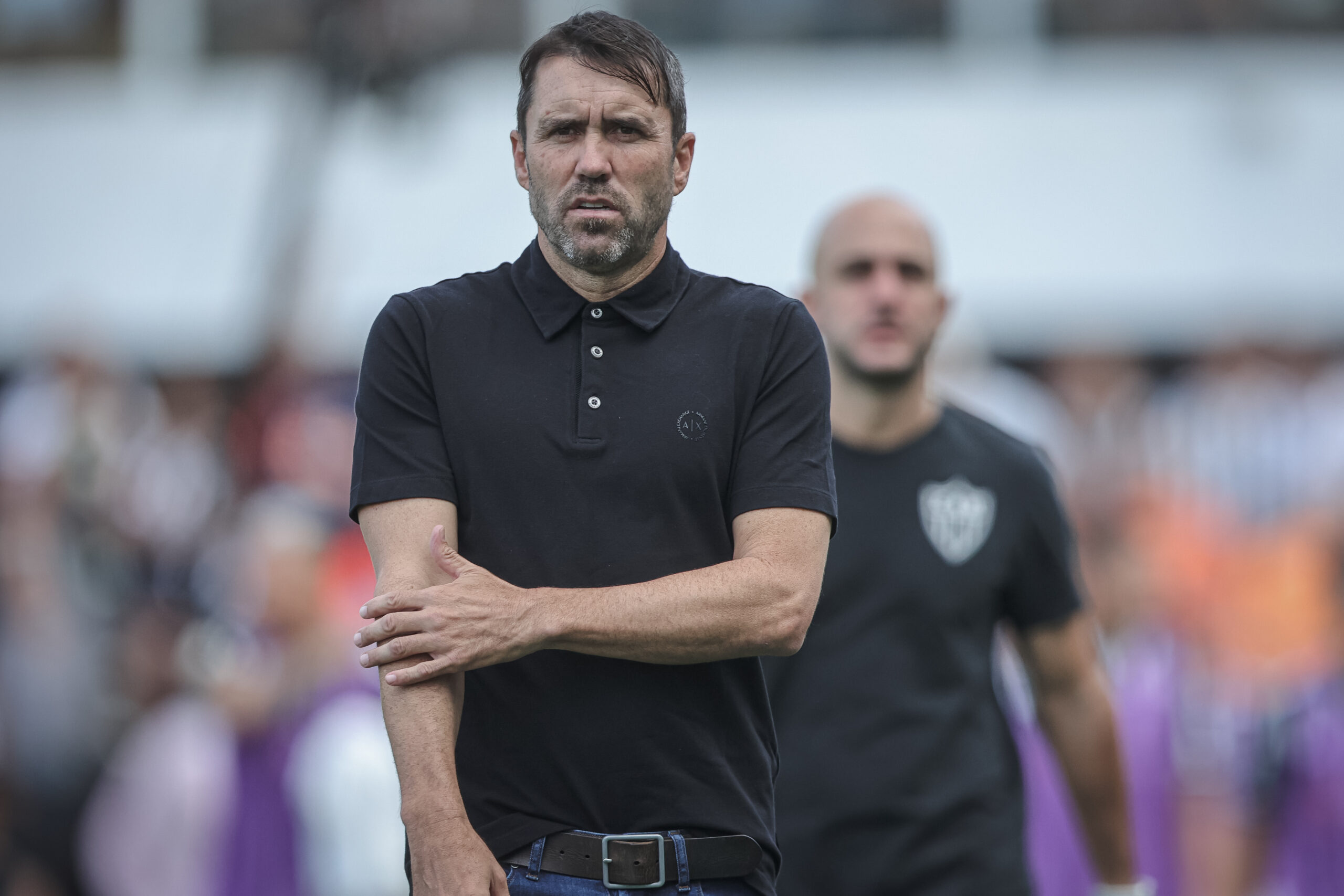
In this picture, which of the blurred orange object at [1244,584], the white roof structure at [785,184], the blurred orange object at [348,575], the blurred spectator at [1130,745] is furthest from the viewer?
the white roof structure at [785,184]

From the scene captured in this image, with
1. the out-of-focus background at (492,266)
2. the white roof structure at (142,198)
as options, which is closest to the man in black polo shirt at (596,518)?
the out-of-focus background at (492,266)

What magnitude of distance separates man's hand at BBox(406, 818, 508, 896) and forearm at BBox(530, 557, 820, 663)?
1.02 feet

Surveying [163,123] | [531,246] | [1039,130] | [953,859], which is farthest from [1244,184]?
[531,246]

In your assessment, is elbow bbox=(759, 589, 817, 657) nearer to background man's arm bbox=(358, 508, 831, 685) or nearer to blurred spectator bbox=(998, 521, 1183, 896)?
background man's arm bbox=(358, 508, 831, 685)

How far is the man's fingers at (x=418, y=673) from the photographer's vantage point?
2410 millimetres

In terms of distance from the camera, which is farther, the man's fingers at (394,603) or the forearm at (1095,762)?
the forearm at (1095,762)

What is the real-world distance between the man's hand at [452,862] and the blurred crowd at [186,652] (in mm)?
3189

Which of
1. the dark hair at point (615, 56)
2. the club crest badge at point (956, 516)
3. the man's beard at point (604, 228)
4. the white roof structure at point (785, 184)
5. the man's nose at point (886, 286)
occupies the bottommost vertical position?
the club crest badge at point (956, 516)

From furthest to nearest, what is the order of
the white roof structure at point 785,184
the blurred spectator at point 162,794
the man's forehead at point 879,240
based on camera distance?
the white roof structure at point 785,184, the blurred spectator at point 162,794, the man's forehead at point 879,240

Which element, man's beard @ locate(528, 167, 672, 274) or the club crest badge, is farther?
the club crest badge

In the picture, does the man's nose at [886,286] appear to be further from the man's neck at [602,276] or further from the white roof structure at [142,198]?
the white roof structure at [142,198]

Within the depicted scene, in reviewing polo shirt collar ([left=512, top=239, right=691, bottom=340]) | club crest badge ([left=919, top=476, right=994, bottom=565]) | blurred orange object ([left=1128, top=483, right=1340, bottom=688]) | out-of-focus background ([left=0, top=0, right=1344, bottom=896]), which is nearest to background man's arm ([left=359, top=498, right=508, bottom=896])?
polo shirt collar ([left=512, top=239, right=691, bottom=340])

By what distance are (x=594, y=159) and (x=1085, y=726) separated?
88.0 inches

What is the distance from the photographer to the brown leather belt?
8.16 feet
